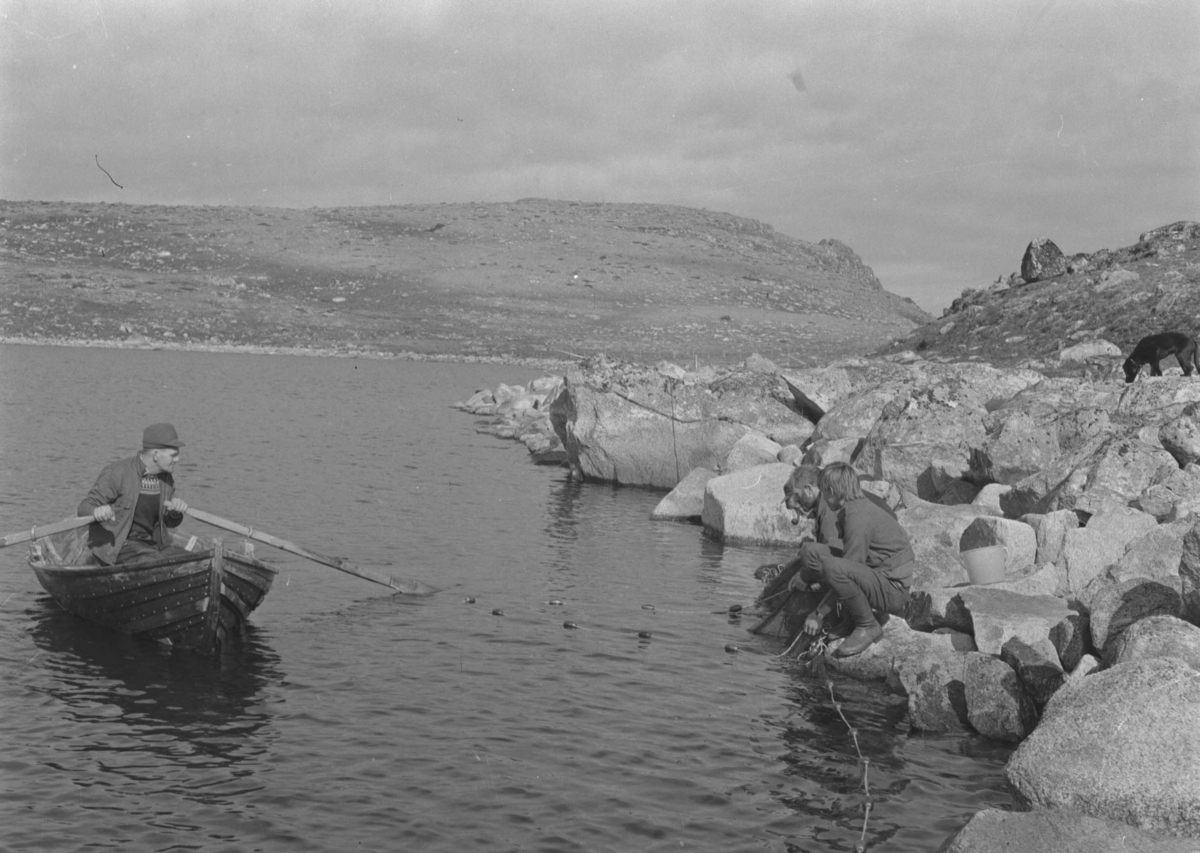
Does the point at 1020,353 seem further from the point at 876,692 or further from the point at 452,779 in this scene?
the point at 452,779

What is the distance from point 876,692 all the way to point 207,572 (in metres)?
6.79

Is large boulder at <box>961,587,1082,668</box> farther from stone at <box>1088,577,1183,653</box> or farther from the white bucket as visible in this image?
the white bucket

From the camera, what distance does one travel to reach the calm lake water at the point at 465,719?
8945 millimetres

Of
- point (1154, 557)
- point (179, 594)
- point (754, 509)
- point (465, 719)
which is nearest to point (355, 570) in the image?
point (179, 594)

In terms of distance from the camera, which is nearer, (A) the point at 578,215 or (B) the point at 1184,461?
(B) the point at 1184,461

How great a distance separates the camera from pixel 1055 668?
10.8 meters

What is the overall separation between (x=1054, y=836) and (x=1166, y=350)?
18.9 meters

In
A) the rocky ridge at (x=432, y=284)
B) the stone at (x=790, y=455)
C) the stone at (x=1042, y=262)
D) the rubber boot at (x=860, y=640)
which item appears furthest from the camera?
the rocky ridge at (x=432, y=284)

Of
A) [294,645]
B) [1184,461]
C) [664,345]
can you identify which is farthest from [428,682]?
[664,345]

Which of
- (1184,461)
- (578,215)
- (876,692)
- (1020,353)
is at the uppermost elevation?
(578,215)

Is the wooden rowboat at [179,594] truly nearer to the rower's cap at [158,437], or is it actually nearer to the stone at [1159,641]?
the rower's cap at [158,437]

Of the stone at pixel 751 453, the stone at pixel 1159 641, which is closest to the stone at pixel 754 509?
the stone at pixel 751 453

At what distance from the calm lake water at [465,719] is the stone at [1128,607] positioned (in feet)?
4.29

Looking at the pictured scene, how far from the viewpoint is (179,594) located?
12.9 metres
